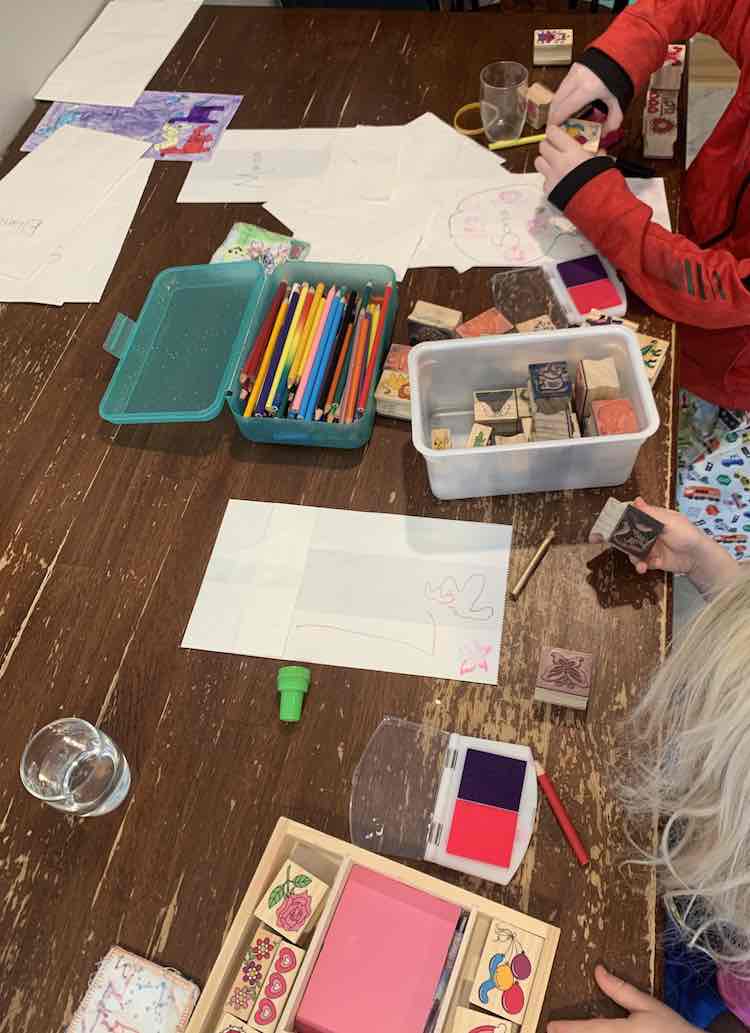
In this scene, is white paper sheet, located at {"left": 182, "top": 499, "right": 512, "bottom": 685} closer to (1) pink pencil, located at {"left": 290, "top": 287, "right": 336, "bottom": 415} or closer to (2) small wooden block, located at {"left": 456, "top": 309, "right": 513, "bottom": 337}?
(1) pink pencil, located at {"left": 290, "top": 287, "right": 336, "bottom": 415}

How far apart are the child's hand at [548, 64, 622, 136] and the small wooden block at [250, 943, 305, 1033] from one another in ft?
3.60

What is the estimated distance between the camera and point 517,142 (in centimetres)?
120

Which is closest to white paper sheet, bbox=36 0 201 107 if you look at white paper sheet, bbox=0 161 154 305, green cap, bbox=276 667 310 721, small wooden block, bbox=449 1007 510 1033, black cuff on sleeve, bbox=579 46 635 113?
white paper sheet, bbox=0 161 154 305

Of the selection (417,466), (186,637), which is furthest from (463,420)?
(186,637)

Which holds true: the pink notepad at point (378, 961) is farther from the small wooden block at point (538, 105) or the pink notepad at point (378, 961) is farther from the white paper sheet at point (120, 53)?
the white paper sheet at point (120, 53)

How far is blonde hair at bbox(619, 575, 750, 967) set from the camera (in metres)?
0.66

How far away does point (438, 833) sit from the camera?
731 mm

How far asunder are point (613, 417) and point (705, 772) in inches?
14.1

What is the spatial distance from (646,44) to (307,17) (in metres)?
0.63

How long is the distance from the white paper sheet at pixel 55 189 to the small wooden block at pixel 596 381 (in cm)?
85

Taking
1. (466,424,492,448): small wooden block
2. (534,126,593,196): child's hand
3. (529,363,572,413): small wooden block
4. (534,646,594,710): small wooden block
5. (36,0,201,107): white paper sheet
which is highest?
(36,0,201,107): white paper sheet

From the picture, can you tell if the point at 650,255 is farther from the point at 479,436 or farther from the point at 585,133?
the point at 479,436

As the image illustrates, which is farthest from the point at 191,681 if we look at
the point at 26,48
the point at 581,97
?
the point at 26,48

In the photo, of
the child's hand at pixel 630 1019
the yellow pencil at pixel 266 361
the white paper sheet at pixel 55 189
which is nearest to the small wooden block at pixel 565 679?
the child's hand at pixel 630 1019
